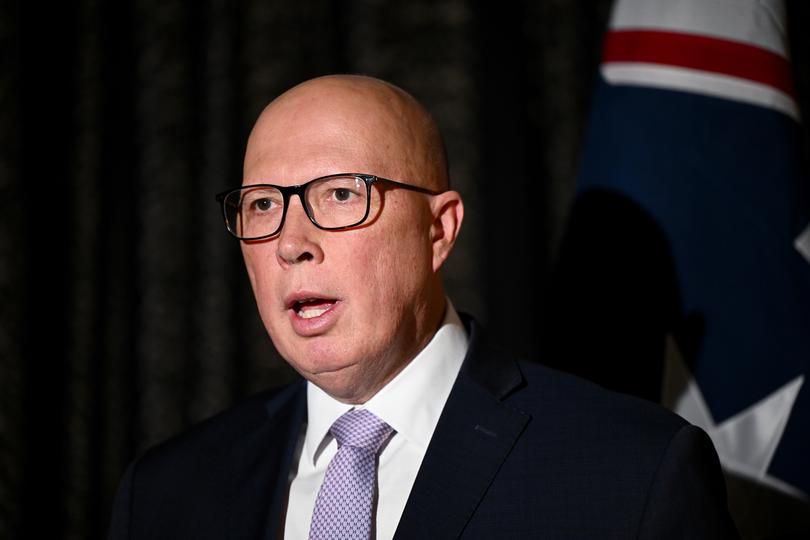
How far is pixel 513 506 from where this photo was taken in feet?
3.29

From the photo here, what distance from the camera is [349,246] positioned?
101 centimetres

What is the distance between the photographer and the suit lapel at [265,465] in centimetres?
113

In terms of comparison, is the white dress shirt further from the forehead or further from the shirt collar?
the forehead

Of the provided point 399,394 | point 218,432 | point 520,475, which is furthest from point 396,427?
point 218,432

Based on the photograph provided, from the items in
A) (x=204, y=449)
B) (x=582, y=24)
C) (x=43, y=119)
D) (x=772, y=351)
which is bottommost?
(x=204, y=449)

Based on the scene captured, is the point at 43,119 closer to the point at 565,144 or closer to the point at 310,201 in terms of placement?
the point at 310,201

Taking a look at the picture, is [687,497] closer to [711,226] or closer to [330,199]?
[330,199]

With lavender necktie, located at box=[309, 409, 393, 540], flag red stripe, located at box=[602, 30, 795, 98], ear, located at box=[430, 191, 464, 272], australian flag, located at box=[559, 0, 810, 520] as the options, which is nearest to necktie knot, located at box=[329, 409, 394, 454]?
lavender necktie, located at box=[309, 409, 393, 540]

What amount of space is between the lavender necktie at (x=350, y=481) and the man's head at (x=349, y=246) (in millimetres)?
45

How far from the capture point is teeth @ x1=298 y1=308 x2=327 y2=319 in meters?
1.02

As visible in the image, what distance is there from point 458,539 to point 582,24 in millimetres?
1452

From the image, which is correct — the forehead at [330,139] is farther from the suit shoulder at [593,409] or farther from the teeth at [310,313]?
the suit shoulder at [593,409]

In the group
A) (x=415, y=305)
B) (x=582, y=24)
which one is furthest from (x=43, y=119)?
(x=582, y=24)

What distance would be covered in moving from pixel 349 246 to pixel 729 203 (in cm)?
94
